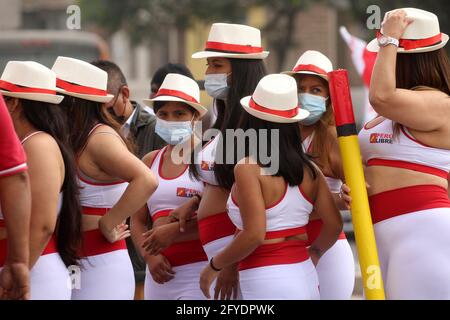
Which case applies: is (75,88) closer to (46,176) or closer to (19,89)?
(19,89)

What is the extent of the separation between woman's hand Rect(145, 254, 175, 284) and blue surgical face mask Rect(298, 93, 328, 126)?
3.53 ft

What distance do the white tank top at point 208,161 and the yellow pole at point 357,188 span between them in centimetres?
75

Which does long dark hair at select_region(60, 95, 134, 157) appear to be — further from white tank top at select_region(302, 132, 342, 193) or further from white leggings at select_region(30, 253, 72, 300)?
white tank top at select_region(302, 132, 342, 193)

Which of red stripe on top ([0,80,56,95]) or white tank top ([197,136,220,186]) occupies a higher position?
red stripe on top ([0,80,56,95])

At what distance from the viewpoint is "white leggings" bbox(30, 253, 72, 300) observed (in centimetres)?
520

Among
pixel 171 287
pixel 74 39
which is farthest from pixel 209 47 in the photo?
pixel 74 39

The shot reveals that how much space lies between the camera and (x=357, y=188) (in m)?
5.34

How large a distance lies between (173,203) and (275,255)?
106 cm

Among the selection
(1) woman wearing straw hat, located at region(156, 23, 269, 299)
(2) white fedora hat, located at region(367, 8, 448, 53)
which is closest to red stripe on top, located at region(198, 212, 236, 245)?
(1) woman wearing straw hat, located at region(156, 23, 269, 299)

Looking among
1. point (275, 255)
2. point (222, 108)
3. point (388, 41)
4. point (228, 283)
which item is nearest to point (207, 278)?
point (228, 283)

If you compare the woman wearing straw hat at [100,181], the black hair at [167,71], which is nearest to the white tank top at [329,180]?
the woman wearing straw hat at [100,181]

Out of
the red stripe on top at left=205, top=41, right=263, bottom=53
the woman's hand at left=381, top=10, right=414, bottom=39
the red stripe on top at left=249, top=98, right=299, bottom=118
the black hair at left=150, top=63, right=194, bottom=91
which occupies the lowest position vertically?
the black hair at left=150, top=63, right=194, bottom=91

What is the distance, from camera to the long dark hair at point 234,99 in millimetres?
5773

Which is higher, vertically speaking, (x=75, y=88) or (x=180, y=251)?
(x=75, y=88)
